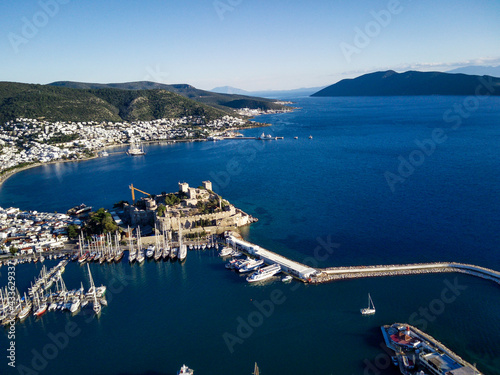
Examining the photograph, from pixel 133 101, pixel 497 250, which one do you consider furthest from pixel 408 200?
pixel 133 101

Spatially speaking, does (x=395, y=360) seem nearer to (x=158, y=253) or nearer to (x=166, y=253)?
(x=166, y=253)

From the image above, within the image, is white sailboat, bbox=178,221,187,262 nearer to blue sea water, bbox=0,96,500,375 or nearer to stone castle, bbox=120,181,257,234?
blue sea water, bbox=0,96,500,375

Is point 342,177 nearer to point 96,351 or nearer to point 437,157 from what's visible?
point 437,157

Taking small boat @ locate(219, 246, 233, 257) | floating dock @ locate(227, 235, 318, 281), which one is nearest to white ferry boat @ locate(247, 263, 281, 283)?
floating dock @ locate(227, 235, 318, 281)

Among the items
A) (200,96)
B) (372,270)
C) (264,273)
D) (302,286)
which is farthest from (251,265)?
(200,96)

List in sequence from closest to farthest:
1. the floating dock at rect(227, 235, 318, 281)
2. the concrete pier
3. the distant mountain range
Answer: the concrete pier < the floating dock at rect(227, 235, 318, 281) < the distant mountain range

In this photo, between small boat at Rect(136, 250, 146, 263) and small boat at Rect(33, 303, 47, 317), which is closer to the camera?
small boat at Rect(33, 303, 47, 317)
